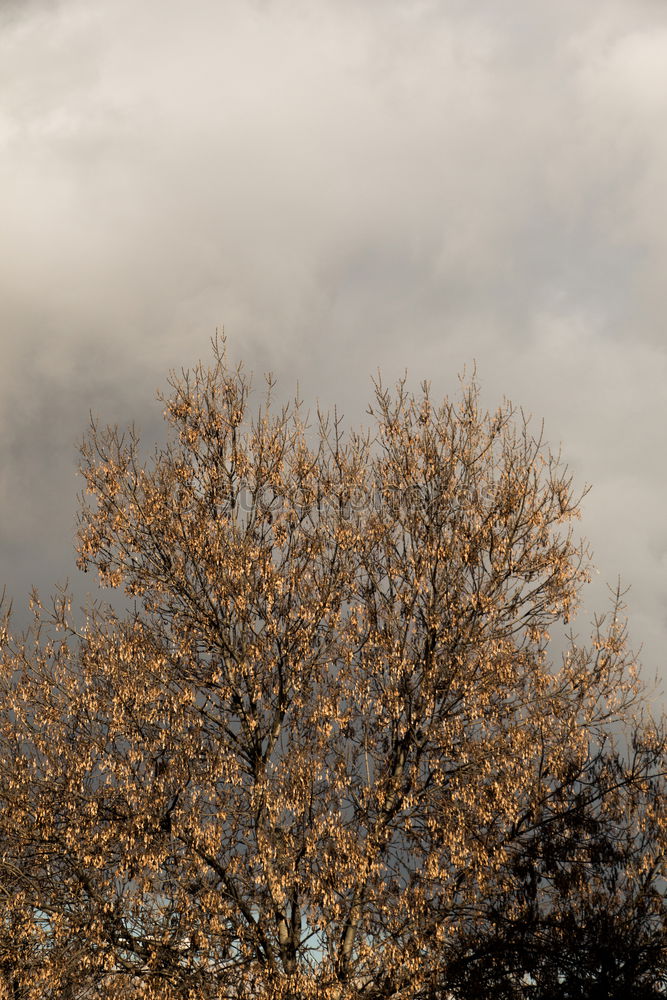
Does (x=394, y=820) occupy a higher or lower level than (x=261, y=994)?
higher

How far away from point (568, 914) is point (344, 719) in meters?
4.52

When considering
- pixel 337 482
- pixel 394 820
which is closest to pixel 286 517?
pixel 337 482

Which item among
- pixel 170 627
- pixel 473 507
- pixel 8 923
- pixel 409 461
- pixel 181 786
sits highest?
pixel 409 461

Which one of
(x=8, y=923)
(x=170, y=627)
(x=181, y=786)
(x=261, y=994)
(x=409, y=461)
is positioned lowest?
(x=261, y=994)

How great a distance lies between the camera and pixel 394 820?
48.1ft

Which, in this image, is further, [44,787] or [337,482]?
[337,482]

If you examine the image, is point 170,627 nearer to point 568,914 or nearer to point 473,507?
point 473,507

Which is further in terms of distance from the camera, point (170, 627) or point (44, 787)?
point (170, 627)

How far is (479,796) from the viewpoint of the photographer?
13.8 meters

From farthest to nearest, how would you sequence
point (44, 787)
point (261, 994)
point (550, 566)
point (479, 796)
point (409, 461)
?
point (409, 461), point (550, 566), point (44, 787), point (479, 796), point (261, 994)

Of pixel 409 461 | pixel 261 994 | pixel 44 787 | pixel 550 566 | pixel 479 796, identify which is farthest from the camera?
pixel 409 461

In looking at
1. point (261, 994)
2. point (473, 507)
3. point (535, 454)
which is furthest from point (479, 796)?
point (535, 454)

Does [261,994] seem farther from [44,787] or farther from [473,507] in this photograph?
[473,507]

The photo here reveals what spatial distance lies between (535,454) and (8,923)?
11428mm
